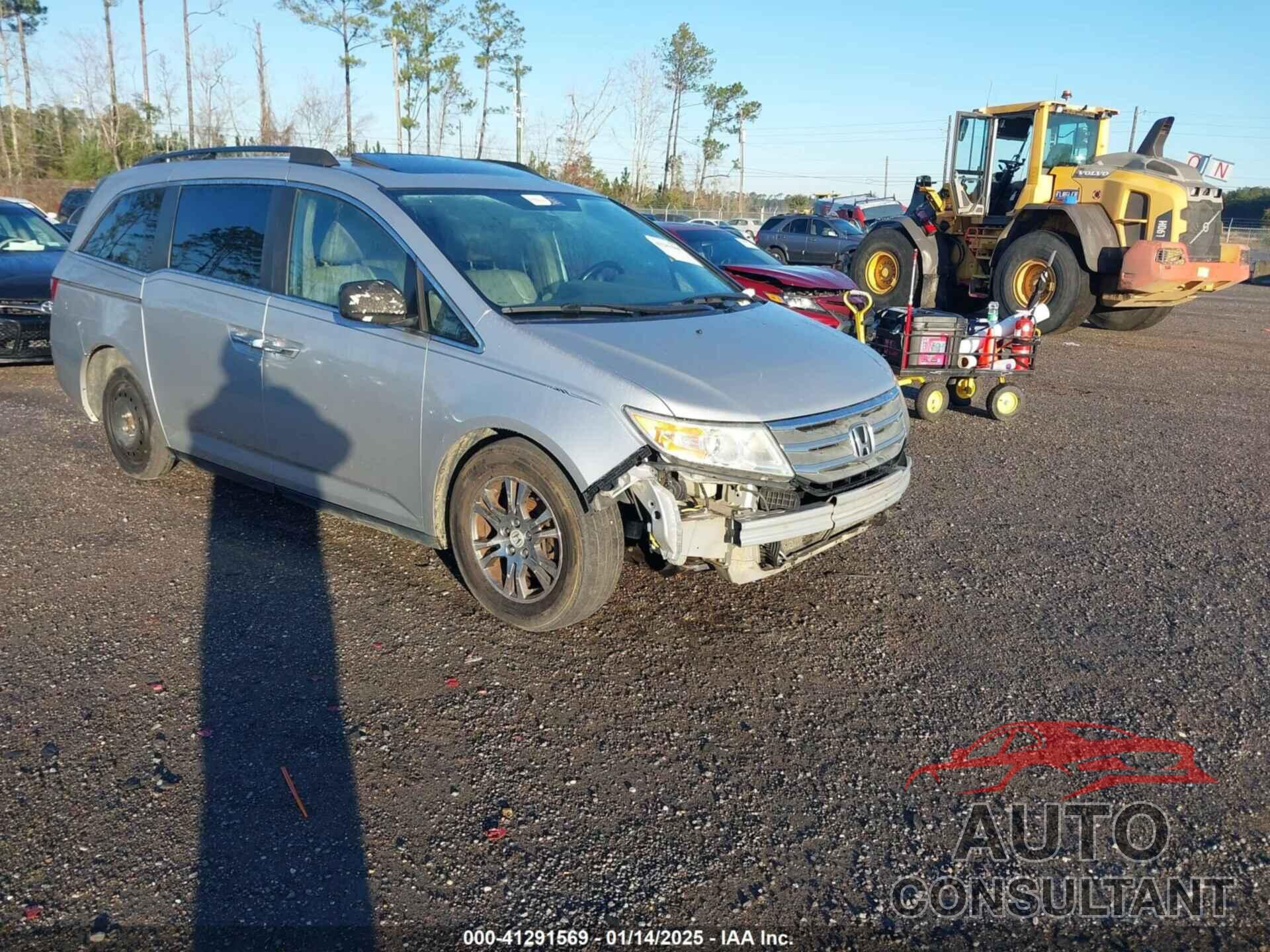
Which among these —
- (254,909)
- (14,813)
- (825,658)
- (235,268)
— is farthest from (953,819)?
(235,268)

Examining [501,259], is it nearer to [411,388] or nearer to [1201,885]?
[411,388]

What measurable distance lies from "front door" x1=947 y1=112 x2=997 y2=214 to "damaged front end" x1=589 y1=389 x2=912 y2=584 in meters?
11.5

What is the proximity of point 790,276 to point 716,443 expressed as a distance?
7896 millimetres

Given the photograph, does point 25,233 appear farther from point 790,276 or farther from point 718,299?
point 718,299

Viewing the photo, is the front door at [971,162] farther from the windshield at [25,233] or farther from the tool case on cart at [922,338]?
the windshield at [25,233]

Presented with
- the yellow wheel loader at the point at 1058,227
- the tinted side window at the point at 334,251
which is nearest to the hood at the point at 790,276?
the yellow wheel loader at the point at 1058,227

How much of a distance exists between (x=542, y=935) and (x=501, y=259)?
2.92 m

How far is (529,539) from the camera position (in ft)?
13.4

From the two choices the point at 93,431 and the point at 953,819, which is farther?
the point at 93,431

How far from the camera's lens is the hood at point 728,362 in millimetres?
3795

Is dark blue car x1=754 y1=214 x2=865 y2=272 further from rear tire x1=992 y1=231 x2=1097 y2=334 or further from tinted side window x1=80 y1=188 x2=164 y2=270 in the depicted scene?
tinted side window x1=80 y1=188 x2=164 y2=270

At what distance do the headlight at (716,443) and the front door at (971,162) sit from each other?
12.0 m

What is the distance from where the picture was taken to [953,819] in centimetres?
308

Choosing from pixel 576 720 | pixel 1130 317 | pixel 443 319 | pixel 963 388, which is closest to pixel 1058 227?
pixel 1130 317
